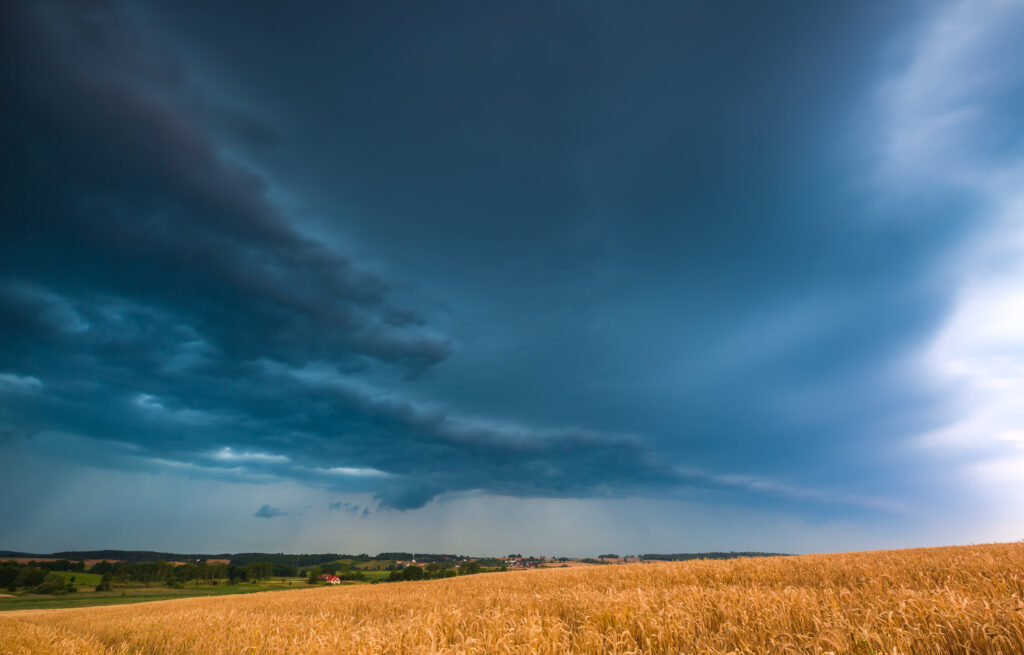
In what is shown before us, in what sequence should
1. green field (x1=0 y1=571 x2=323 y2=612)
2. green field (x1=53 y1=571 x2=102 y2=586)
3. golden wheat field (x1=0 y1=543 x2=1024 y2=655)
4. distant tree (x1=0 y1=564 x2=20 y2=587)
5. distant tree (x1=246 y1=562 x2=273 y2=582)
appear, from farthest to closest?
distant tree (x1=246 y1=562 x2=273 y2=582) < green field (x1=53 y1=571 x2=102 y2=586) < distant tree (x1=0 y1=564 x2=20 y2=587) < green field (x1=0 y1=571 x2=323 y2=612) < golden wheat field (x1=0 y1=543 x2=1024 y2=655)

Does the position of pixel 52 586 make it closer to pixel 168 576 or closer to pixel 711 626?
pixel 168 576

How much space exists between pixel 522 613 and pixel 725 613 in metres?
4.57

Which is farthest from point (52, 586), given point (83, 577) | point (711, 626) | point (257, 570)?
point (711, 626)

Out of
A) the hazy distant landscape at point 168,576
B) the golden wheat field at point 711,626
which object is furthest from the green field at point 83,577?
the golden wheat field at point 711,626

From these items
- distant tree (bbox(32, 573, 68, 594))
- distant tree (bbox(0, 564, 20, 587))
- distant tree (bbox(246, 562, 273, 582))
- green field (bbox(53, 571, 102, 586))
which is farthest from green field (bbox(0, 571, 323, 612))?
distant tree (bbox(0, 564, 20, 587))

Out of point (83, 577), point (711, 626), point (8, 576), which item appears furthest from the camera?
point (83, 577)

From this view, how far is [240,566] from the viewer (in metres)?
176

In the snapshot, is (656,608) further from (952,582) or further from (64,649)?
(64,649)

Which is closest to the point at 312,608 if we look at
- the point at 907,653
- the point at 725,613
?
the point at 725,613

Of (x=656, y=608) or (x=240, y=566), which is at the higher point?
(x=656, y=608)

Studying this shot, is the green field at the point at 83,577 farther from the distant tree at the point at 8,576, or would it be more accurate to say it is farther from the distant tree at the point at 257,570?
the distant tree at the point at 257,570

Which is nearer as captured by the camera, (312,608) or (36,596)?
(312,608)

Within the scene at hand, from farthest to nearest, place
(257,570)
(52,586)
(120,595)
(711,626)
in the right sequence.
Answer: (257,570)
(52,586)
(120,595)
(711,626)

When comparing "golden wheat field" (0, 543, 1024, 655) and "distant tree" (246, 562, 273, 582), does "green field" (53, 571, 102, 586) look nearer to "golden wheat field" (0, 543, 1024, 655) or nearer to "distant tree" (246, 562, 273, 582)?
"distant tree" (246, 562, 273, 582)
